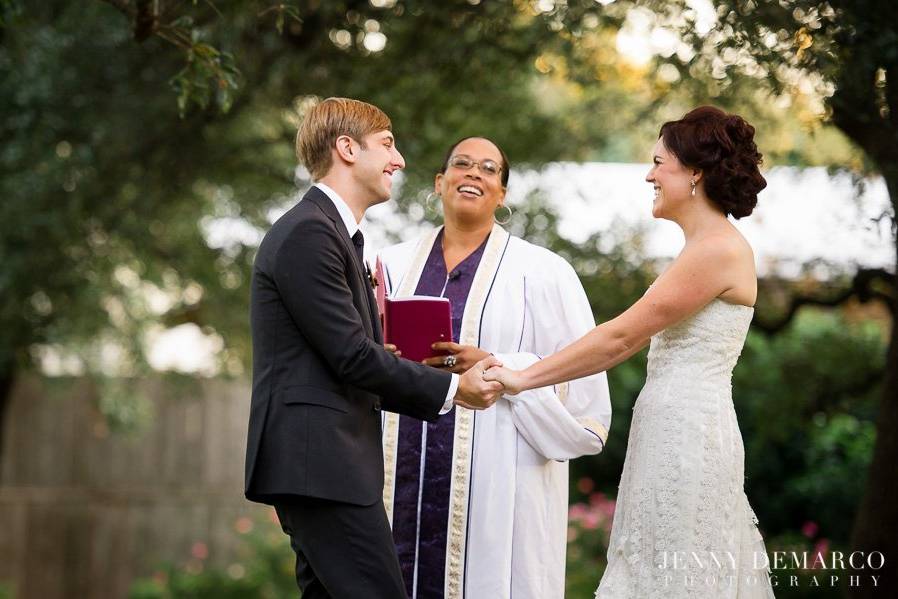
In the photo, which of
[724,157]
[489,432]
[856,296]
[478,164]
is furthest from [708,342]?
[856,296]

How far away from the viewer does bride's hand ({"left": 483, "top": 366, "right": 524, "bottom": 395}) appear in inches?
158

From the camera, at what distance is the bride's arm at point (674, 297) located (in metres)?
3.65

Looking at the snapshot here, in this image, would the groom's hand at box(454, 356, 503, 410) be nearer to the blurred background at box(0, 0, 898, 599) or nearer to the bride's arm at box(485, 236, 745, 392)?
the bride's arm at box(485, 236, 745, 392)

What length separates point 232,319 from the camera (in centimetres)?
874

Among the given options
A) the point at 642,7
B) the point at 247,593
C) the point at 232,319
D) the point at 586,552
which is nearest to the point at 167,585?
the point at 247,593

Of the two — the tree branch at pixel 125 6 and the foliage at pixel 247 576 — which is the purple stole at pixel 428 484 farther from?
the foliage at pixel 247 576

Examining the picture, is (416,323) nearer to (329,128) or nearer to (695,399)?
(329,128)

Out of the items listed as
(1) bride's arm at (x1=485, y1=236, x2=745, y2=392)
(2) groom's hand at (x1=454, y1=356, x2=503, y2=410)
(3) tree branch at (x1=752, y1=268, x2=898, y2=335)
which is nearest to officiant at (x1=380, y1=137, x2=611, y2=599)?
(2) groom's hand at (x1=454, y1=356, x2=503, y2=410)

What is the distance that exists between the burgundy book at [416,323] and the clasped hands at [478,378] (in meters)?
0.03

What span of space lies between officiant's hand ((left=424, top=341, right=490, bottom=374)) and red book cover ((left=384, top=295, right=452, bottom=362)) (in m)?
0.02

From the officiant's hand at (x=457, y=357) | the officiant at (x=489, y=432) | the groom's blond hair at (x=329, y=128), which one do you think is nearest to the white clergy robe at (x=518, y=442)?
the officiant at (x=489, y=432)

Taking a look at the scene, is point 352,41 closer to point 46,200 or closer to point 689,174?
Result: point 46,200

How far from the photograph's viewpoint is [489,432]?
4406mm

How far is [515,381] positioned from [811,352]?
412 cm
